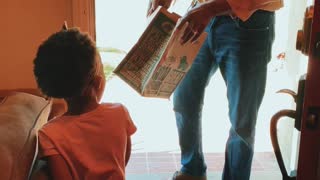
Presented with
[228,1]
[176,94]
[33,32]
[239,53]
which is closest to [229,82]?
[239,53]

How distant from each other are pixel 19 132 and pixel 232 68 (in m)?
0.89

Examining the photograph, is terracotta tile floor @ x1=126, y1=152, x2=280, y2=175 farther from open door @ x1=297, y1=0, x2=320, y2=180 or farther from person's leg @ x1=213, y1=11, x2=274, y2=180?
open door @ x1=297, y1=0, x2=320, y2=180

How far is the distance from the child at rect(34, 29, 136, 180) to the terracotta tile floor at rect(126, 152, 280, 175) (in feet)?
3.53

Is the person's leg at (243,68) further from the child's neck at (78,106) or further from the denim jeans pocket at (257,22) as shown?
the child's neck at (78,106)

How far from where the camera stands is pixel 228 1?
1.27 metres

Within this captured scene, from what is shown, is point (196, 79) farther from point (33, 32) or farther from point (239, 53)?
point (33, 32)

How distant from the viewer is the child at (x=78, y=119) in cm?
92

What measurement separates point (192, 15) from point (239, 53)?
0.31 metres

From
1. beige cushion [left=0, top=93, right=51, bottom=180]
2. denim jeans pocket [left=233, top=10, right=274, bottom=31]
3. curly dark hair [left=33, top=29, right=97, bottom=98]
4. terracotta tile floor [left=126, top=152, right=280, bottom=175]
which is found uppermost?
denim jeans pocket [left=233, top=10, right=274, bottom=31]

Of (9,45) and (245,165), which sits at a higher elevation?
(9,45)

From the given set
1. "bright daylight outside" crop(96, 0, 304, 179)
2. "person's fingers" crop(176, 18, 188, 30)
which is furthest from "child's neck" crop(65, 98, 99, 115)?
"bright daylight outside" crop(96, 0, 304, 179)

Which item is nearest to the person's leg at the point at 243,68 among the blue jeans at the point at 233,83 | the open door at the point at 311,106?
the blue jeans at the point at 233,83

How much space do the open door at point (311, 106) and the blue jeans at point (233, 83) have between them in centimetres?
56

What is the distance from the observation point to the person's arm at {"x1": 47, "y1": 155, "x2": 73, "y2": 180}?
90cm
